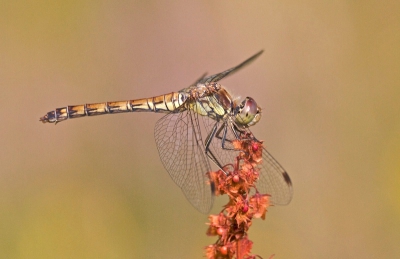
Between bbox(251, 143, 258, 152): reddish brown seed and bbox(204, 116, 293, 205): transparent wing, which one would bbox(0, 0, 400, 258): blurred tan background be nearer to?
bbox(204, 116, 293, 205): transparent wing

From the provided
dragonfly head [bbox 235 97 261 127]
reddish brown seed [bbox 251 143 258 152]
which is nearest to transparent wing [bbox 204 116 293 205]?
dragonfly head [bbox 235 97 261 127]

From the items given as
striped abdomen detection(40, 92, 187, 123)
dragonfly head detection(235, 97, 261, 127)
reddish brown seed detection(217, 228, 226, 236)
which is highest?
striped abdomen detection(40, 92, 187, 123)

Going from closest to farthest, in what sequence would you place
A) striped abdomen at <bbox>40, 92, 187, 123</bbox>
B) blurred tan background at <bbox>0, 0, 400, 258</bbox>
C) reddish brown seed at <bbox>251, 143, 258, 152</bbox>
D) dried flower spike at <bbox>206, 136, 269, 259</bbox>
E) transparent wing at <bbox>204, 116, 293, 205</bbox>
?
dried flower spike at <bbox>206, 136, 269, 259</bbox>
reddish brown seed at <bbox>251, 143, 258, 152</bbox>
transparent wing at <bbox>204, 116, 293, 205</bbox>
striped abdomen at <bbox>40, 92, 187, 123</bbox>
blurred tan background at <bbox>0, 0, 400, 258</bbox>

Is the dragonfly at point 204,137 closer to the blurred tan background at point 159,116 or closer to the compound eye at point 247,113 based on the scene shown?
the compound eye at point 247,113

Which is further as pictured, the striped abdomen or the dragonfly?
the striped abdomen

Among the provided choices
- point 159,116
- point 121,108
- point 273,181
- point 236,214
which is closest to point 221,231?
point 236,214

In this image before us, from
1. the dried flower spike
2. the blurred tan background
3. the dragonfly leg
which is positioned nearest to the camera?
the dried flower spike

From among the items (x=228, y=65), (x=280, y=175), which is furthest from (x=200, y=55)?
(x=280, y=175)

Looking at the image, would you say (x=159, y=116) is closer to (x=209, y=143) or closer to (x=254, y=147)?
(x=209, y=143)
